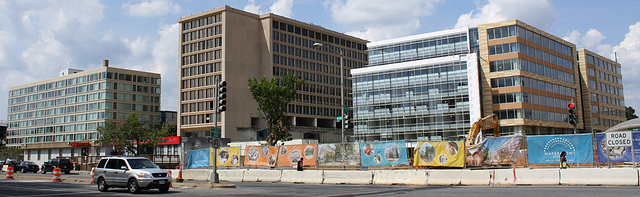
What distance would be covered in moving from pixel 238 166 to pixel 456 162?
558 inches

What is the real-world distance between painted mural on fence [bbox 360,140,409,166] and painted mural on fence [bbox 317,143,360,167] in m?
0.47

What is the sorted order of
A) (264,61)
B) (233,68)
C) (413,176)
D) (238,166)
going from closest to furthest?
(413,176), (238,166), (233,68), (264,61)

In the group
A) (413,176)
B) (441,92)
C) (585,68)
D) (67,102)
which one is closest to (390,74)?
(441,92)

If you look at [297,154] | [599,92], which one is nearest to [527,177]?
[297,154]

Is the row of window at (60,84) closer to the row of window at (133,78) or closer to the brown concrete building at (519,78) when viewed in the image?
the row of window at (133,78)

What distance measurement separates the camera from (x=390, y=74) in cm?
7469

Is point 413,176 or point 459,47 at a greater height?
point 459,47

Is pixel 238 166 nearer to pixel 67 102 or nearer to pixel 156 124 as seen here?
pixel 156 124

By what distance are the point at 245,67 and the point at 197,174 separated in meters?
63.6

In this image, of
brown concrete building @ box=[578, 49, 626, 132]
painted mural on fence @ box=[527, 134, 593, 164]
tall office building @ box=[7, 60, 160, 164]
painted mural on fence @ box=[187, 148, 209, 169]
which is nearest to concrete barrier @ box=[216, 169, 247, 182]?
painted mural on fence @ box=[187, 148, 209, 169]

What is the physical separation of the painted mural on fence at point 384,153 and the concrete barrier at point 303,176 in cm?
275

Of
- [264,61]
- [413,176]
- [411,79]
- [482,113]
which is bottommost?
[413,176]

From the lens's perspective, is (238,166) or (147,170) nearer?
(147,170)

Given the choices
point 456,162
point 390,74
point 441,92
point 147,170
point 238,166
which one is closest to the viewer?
point 147,170
